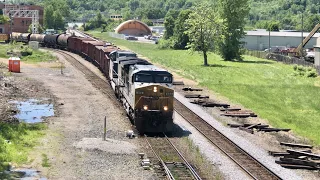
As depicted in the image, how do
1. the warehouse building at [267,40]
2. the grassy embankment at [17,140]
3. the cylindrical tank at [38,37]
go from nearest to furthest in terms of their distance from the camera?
the grassy embankment at [17,140], the cylindrical tank at [38,37], the warehouse building at [267,40]

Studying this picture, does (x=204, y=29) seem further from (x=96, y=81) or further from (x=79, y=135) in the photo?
(x=79, y=135)

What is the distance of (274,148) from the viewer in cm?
2694

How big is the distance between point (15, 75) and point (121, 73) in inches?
924

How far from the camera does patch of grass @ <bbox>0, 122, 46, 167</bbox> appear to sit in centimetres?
2277

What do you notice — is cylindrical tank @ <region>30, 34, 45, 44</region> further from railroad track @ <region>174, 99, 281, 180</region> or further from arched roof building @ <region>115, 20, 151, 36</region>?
arched roof building @ <region>115, 20, 151, 36</region>

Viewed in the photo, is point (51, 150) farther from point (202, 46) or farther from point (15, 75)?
point (202, 46)

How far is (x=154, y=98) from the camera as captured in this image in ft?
92.2

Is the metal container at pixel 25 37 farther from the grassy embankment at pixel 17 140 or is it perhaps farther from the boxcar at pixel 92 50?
the grassy embankment at pixel 17 140

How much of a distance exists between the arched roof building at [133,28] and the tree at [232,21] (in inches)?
3815

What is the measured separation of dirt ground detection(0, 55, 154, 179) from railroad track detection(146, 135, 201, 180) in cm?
84

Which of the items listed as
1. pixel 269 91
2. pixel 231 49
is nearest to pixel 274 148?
pixel 269 91

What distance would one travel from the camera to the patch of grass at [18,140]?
2277 centimetres

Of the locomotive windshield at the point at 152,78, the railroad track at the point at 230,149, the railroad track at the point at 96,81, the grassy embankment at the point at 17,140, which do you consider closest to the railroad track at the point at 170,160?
the railroad track at the point at 230,149

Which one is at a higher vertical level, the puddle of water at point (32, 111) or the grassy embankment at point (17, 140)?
the puddle of water at point (32, 111)
